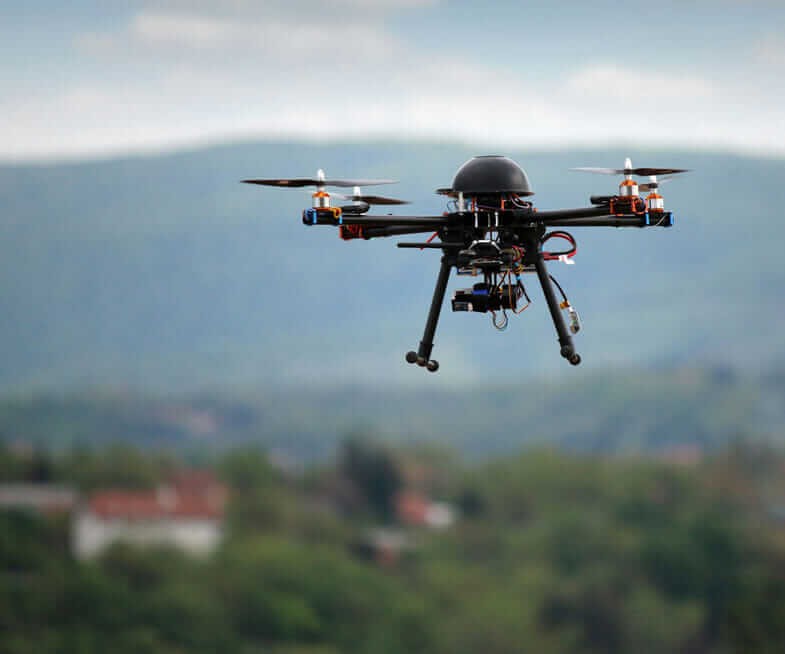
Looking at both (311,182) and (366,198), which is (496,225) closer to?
(366,198)

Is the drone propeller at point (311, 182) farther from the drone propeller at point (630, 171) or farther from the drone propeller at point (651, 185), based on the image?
the drone propeller at point (651, 185)

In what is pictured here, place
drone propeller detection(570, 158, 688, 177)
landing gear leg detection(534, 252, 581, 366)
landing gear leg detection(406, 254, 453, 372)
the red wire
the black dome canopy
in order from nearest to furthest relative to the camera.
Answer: landing gear leg detection(534, 252, 581, 366)
drone propeller detection(570, 158, 688, 177)
the black dome canopy
landing gear leg detection(406, 254, 453, 372)
the red wire

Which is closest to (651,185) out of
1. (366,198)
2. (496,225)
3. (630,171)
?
(630,171)

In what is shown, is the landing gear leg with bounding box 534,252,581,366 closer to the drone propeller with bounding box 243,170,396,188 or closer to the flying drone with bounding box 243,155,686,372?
the flying drone with bounding box 243,155,686,372

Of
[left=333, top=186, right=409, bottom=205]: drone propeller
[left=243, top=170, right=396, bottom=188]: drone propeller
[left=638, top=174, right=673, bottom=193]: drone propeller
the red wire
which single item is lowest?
the red wire

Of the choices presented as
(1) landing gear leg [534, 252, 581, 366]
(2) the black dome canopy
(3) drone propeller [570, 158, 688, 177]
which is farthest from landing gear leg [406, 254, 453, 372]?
(3) drone propeller [570, 158, 688, 177]

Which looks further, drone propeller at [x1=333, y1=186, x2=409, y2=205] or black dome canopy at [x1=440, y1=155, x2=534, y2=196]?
drone propeller at [x1=333, y1=186, x2=409, y2=205]
